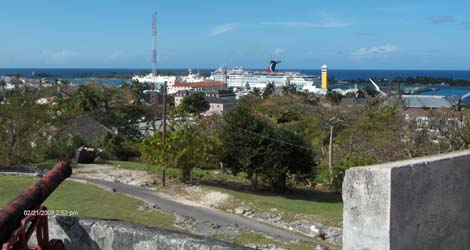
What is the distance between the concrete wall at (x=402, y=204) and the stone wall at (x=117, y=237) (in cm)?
73

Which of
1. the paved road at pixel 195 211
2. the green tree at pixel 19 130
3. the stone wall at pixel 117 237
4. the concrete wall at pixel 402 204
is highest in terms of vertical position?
the concrete wall at pixel 402 204

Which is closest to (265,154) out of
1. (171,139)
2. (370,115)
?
(171,139)

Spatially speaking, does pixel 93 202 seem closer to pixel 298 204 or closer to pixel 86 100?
pixel 298 204

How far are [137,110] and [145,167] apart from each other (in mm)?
19471

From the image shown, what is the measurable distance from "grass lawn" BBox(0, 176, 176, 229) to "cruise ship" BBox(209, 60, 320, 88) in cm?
10574

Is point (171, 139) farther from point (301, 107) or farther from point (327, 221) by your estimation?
point (301, 107)

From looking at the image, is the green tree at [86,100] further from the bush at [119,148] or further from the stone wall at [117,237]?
the stone wall at [117,237]

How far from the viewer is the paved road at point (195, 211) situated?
525 inches

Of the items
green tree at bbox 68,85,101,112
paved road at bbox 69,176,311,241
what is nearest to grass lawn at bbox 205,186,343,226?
paved road at bbox 69,176,311,241

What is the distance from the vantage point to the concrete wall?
10.1 ft

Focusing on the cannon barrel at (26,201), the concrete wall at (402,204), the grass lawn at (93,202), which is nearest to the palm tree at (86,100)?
the grass lawn at (93,202)

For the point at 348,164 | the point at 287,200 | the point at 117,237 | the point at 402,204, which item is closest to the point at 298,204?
the point at 287,200

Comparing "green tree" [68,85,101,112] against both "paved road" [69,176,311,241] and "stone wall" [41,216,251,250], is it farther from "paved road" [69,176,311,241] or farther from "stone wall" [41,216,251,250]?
"stone wall" [41,216,251,250]

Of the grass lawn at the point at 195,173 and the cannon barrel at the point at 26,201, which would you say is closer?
the cannon barrel at the point at 26,201
